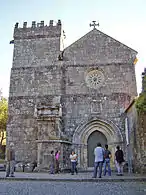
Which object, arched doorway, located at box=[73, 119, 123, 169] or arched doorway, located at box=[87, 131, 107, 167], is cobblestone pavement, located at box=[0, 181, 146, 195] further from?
arched doorway, located at box=[87, 131, 107, 167]

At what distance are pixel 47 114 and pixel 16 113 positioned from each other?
338 cm

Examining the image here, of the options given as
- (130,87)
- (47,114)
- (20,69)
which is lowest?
(47,114)

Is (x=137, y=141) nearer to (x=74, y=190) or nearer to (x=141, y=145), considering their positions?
(x=141, y=145)

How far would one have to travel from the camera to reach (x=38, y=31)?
17.7 m

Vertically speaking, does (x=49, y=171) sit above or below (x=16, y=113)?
below

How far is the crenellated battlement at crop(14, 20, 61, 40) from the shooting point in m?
17.5

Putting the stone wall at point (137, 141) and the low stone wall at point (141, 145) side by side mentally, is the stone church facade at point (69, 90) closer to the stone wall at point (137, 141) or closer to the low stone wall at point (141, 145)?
the stone wall at point (137, 141)

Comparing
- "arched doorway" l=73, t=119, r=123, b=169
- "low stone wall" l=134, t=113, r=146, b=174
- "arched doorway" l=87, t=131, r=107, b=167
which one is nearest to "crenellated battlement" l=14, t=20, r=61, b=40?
"arched doorway" l=73, t=119, r=123, b=169

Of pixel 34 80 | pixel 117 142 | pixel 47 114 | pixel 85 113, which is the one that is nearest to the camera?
pixel 47 114

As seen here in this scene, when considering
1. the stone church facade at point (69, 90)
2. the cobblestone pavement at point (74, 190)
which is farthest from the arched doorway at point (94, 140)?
the cobblestone pavement at point (74, 190)

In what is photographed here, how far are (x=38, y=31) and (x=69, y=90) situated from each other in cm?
555

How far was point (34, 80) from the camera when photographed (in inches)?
647

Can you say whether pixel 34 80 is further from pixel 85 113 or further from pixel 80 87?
pixel 85 113

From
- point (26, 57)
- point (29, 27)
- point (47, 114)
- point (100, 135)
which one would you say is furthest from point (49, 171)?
point (29, 27)
